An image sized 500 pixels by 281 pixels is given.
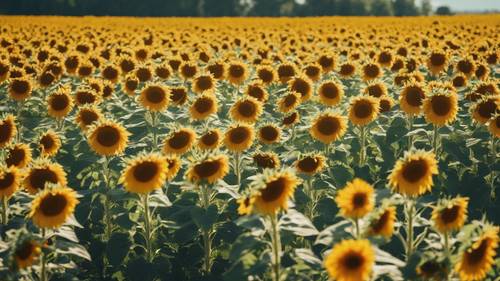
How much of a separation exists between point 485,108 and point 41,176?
15.7 feet

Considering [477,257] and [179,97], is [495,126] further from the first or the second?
[179,97]

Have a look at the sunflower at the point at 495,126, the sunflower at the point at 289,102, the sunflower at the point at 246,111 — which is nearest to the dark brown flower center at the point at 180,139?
the sunflower at the point at 246,111

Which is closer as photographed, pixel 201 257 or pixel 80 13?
pixel 201 257

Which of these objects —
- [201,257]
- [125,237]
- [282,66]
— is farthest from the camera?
[282,66]

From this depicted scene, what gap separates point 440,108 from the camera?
20.0 feet

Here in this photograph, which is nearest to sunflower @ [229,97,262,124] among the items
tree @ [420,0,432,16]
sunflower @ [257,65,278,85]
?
sunflower @ [257,65,278,85]

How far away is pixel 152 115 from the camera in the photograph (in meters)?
7.37

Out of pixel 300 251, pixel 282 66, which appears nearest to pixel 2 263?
pixel 300 251

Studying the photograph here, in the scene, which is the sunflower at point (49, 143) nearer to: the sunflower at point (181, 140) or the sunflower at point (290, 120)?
the sunflower at point (181, 140)

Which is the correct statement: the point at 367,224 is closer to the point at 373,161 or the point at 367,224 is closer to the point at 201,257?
the point at 201,257

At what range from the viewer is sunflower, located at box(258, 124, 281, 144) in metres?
6.22

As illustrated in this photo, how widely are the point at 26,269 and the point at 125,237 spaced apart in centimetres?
147

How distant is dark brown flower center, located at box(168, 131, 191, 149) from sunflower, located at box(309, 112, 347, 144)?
4.49 ft

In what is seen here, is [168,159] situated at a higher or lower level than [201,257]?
higher
